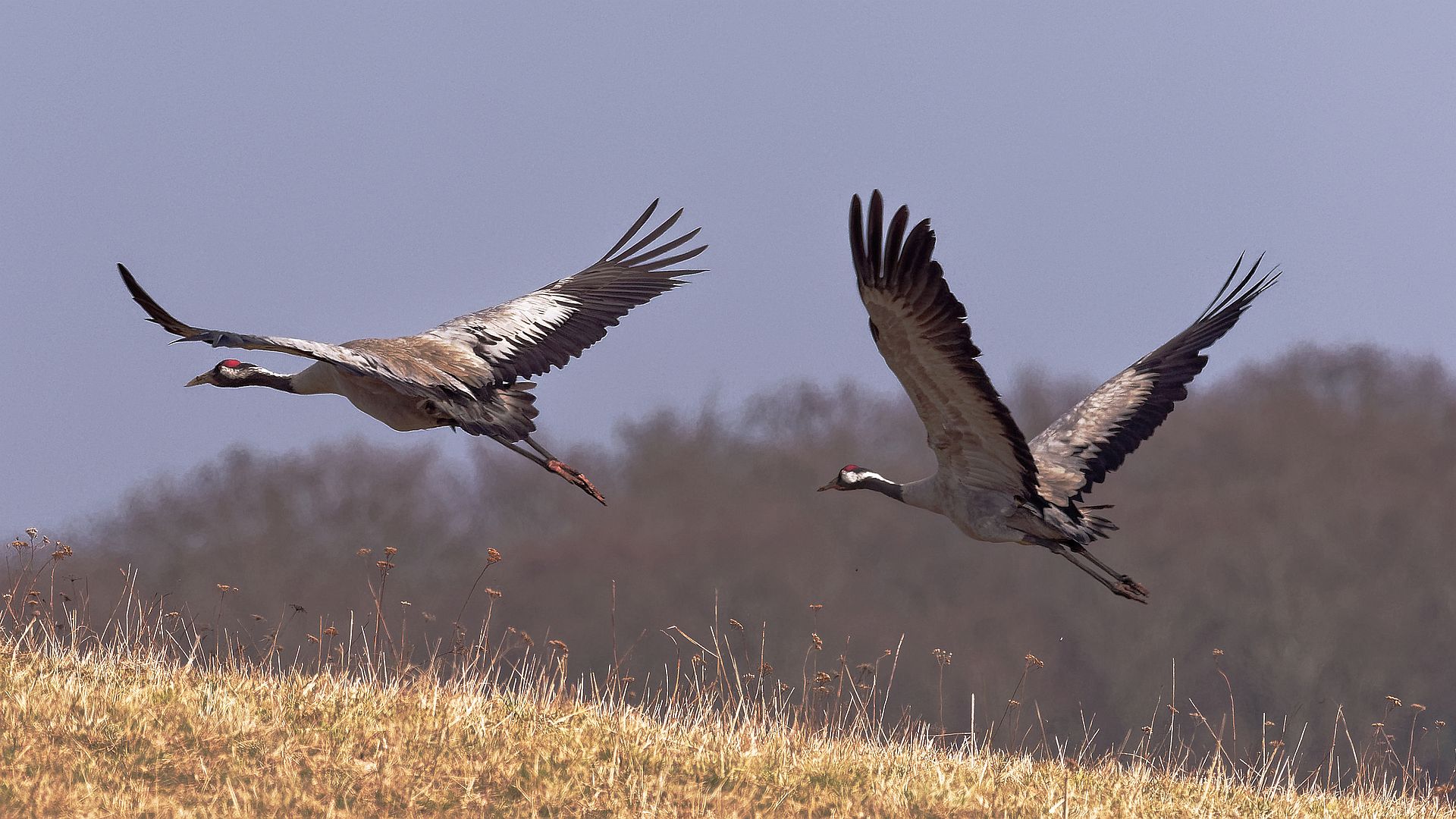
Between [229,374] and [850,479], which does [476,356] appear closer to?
[229,374]

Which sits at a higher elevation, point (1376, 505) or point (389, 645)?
point (1376, 505)

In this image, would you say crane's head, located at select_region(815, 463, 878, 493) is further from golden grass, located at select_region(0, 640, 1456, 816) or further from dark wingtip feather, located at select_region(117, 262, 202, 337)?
dark wingtip feather, located at select_region(117, 262, 202, 337)

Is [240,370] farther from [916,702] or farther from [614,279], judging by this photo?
[916,702]

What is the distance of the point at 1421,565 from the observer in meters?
22.6

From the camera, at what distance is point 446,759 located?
652 centimetres

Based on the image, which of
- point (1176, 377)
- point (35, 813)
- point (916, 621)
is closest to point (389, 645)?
point (35, 813)

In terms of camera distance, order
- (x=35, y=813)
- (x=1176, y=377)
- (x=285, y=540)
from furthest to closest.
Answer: (x=285, y=540), (x=1176, y=377), (x=35, y=813)

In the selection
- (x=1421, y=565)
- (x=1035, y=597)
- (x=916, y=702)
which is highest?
(x=1421, y=565)

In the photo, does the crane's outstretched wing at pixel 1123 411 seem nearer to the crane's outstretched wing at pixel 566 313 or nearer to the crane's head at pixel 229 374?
the crane's outstretched wing at pixel 566 313

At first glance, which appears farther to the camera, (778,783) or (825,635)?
(825,635)

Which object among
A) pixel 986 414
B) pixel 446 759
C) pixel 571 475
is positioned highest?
pixel 986 414

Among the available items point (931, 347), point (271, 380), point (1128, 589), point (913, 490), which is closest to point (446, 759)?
point (931, 347)

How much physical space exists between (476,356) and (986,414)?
3.31 m

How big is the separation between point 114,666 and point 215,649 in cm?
54
